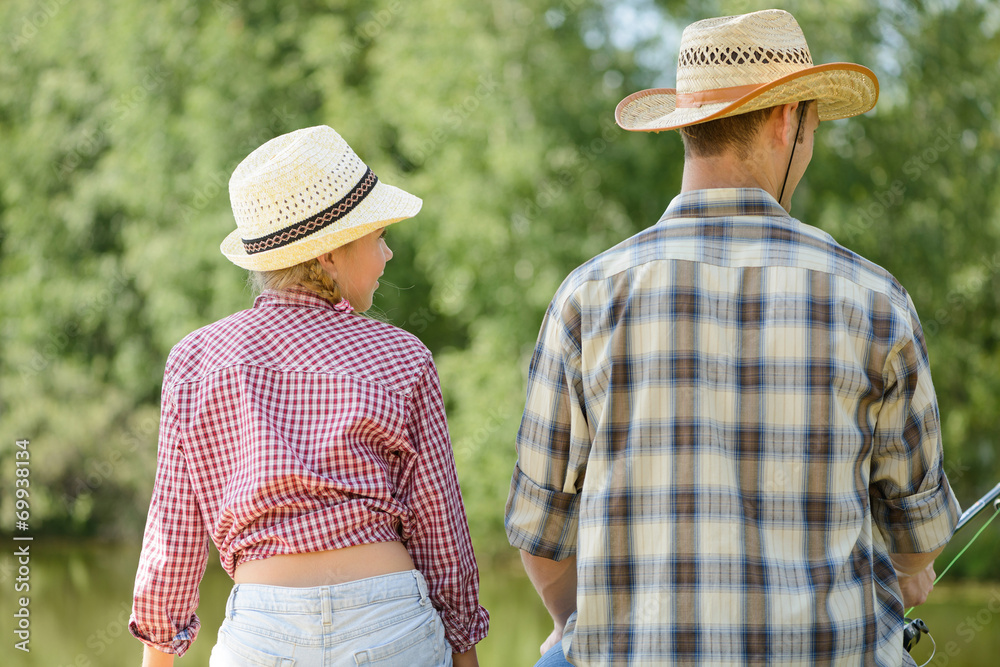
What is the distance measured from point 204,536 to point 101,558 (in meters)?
9.20

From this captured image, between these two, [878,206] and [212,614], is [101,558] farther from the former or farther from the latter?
[878,206]

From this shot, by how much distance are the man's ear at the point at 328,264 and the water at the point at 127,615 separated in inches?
224

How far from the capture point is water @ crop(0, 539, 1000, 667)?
23.6 feet

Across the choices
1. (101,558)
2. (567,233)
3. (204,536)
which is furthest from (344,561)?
(101,558)

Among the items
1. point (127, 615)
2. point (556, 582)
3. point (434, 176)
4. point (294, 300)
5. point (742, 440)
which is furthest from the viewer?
point (434, 176)

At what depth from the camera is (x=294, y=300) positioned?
1682 mm

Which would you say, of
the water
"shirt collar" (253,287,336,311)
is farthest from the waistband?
the water

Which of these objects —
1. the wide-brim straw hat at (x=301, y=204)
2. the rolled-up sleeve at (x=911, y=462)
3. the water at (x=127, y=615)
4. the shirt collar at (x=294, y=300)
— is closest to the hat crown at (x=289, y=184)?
the wide-brim straw hat at (x=301, y=204)

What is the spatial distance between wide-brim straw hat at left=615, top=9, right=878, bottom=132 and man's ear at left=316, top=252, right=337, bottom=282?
556mm

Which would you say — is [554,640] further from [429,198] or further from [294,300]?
[429,198]

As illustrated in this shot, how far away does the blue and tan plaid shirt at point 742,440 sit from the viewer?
53.0 inches

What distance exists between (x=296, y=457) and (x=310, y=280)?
1.05 feet

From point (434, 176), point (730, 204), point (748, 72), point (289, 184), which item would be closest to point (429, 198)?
point (434, 176)

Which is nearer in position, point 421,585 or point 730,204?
point 730,204
